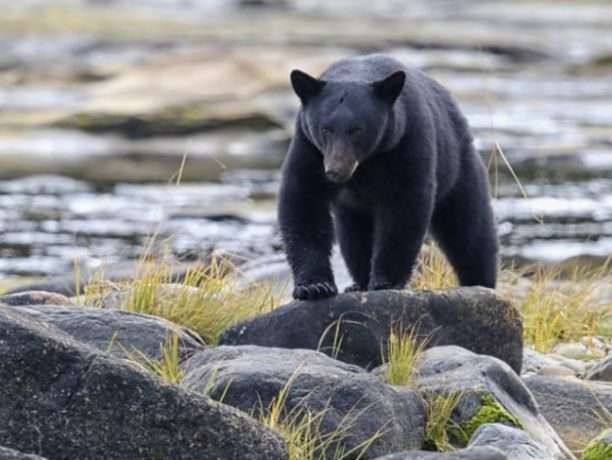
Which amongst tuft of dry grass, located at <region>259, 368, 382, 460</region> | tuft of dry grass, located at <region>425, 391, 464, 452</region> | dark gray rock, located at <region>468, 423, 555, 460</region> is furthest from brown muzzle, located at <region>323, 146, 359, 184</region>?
dark gray rock, located at <region>468, 423, 555, 460</region>

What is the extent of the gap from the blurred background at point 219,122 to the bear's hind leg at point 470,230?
0.70 feet

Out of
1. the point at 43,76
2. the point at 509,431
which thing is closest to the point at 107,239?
the point at 509,431

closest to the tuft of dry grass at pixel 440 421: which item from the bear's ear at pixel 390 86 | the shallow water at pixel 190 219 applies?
the bear's ear at pixel 390 86

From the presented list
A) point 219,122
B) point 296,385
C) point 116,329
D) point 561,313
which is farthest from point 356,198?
point 219,122

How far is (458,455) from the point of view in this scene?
15.3 feet

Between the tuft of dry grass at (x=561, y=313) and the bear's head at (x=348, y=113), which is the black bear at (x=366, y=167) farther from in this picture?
the tuft of dry grass at (x=561, y=313)

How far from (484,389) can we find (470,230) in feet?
6.43

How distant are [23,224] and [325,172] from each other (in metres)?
8.72

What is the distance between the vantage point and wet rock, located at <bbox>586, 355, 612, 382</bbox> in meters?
6.89

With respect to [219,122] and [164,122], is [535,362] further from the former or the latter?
[164,122]

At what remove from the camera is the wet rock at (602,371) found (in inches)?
271

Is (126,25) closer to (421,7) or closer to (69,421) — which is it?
(421,7)

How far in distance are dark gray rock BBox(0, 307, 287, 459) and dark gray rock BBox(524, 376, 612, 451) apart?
1.92m

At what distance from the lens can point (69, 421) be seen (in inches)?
187
